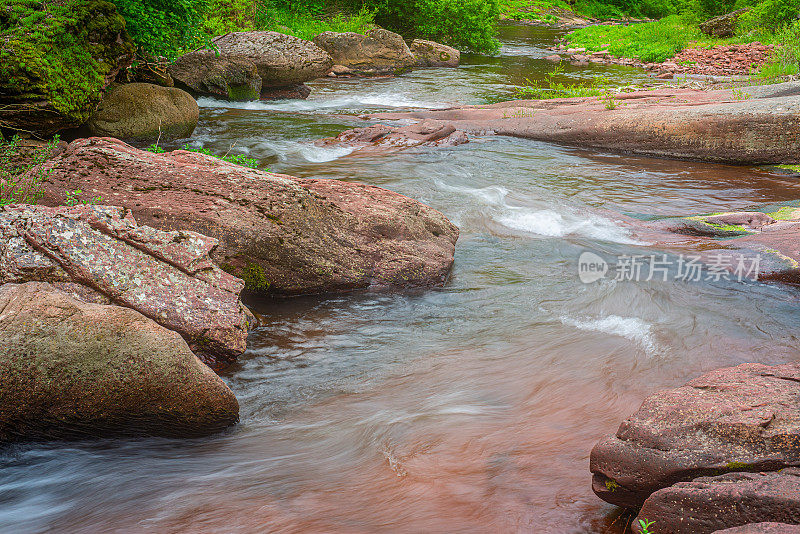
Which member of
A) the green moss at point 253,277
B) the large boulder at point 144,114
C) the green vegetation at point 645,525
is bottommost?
the green vegetation at point 645,525

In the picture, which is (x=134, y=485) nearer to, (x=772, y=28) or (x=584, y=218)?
(x=584, y=218)

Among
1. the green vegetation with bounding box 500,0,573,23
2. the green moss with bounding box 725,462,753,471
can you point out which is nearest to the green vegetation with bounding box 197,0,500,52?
the green vegetation with bounding box 500,0,573,23

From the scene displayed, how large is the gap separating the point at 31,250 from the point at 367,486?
10.0ft

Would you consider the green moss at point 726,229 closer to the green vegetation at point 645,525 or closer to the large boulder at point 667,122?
the large boulder at point 667,122

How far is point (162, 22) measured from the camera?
11.8 m

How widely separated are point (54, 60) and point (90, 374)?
24.0 ft

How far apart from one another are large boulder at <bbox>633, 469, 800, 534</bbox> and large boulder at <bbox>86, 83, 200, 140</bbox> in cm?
1052

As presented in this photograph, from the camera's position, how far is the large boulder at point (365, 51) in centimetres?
2264

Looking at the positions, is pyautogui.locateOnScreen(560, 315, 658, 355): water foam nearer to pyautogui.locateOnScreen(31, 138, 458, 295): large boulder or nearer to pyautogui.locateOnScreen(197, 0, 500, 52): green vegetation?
pyautogui.locateOnScreen(31, 138, 458, 295): large boulder

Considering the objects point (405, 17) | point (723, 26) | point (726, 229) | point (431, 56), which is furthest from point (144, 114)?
point (723, 26)

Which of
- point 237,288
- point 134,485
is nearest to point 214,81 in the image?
point 237,288

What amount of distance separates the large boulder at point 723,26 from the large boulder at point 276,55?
2179 cm

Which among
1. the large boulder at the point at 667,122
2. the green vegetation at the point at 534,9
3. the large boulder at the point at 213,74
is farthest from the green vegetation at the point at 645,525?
the green vegetation at the point at 534,9

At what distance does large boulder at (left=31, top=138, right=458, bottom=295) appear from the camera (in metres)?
5.93
